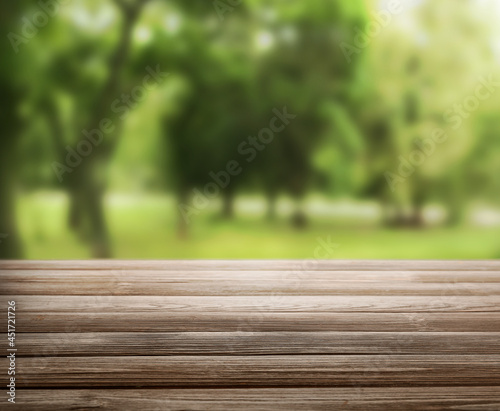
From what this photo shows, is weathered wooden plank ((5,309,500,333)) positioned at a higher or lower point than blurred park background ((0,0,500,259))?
lower

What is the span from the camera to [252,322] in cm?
152

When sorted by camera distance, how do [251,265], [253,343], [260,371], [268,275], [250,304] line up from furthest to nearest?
[251,265] → [268,275] → [250,304] → [253,343] → [260,371]

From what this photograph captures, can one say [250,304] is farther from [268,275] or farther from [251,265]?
[251,265]

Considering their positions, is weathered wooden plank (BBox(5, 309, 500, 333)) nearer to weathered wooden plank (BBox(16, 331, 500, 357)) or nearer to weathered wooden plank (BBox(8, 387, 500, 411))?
weathered wooden plank (BBox(16, 331, 500, 357))

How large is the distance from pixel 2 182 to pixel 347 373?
231 centimetres

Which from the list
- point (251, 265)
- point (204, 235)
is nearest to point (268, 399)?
point (251, 265)

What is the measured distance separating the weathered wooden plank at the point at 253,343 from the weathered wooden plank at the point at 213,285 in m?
0.37

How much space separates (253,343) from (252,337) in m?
0.04

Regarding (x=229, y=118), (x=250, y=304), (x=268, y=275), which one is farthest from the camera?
(x=229, y=118)

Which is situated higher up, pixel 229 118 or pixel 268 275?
pixel 229 118

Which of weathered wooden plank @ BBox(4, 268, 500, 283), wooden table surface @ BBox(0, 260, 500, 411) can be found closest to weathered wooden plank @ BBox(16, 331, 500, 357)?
wooden table surface @ BBox(0, 260, 500, 411)

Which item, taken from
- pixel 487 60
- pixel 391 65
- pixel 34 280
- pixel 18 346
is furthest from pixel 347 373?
pixel 487 60

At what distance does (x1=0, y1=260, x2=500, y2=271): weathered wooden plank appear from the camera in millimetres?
2131

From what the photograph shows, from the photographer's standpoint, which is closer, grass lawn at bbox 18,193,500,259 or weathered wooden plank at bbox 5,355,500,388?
weathered wooden plank at bbox 5,355,500,388
